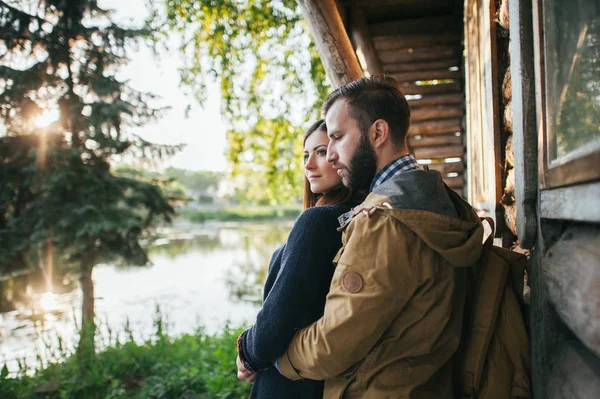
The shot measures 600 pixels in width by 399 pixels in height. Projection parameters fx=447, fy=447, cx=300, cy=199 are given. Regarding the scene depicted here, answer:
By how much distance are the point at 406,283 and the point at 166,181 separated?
1113cm

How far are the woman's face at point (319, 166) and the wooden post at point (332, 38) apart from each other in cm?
104

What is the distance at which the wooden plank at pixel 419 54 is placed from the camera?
208 inches

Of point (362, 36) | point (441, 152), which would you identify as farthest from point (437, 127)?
point (362, 36)

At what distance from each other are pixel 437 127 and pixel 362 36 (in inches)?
62.8

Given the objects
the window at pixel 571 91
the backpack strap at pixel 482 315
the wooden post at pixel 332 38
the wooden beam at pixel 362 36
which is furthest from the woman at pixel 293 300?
the wooden beam at pixel 362 36

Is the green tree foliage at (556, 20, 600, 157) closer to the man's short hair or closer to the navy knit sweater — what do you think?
the man's short hair

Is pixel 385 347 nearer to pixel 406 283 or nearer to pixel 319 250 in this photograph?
pixel 406 283

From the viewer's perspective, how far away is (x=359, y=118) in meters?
1.68

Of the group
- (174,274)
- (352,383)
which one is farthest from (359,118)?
(174,274)

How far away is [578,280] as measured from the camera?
3.66ft

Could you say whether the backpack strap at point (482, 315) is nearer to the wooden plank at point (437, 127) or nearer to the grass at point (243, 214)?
the wooden plank at point (437, 127)

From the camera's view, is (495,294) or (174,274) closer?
(495,294)

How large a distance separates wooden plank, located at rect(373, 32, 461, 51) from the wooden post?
2.38 metres

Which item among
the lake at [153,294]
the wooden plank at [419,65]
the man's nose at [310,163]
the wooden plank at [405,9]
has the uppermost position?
the wooden plank at [405,9]
